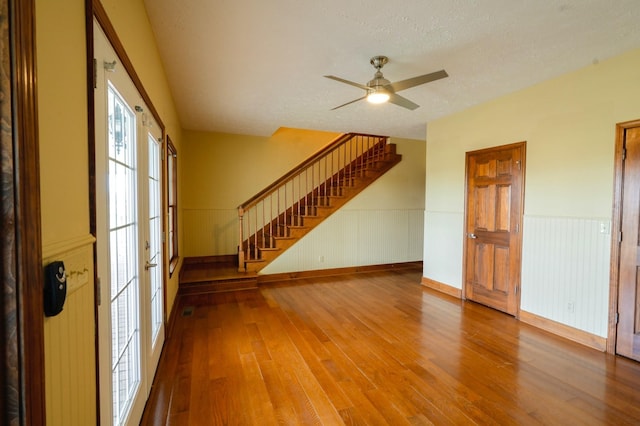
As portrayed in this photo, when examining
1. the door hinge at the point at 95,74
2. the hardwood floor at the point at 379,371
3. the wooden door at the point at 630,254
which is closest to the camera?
the door hinge at the point at 95,74

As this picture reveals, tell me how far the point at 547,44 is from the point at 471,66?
58 centimetres

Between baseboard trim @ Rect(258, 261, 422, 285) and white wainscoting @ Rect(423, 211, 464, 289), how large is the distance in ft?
4.03

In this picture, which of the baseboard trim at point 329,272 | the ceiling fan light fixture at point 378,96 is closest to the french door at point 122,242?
the ceiling fan light fixture at point 378,96

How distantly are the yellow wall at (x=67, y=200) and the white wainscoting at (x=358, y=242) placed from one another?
416 cm

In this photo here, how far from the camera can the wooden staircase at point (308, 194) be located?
528cm

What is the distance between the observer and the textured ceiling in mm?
2027

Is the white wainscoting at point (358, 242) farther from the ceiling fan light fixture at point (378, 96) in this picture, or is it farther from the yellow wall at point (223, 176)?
the ceiling fan light fixture at point (378, 96)

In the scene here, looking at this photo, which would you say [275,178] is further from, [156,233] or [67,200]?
[67,200]

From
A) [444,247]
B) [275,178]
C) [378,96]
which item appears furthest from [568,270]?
[275,178]

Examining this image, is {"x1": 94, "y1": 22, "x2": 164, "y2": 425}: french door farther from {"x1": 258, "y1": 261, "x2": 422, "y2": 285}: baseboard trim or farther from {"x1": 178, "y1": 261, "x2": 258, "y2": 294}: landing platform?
{"x1": 258, "y1": 261, "x2": 422, "y2": 285}: baseboard trim

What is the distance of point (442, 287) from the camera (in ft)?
14.8

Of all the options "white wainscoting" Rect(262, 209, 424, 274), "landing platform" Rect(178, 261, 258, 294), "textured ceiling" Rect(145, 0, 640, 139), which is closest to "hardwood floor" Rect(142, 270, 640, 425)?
"landing platform" Rect(178, 261, 258, 294)

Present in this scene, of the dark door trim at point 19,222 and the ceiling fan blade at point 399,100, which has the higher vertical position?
the ceiling fan blade at point 399,100

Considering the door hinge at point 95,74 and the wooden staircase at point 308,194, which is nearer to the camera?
the door hinge at point 95,74
